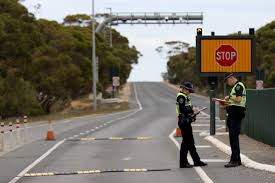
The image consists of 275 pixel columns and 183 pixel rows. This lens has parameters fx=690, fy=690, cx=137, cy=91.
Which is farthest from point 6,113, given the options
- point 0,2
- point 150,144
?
point 150,144

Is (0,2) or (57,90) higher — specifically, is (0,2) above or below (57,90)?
above

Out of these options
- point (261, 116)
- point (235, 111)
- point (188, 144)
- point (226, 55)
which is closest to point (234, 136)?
point (235, 111)

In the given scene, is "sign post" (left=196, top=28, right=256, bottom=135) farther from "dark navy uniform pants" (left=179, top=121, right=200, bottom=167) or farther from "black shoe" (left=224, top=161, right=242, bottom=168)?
"black shoe" (left=224, top=161, right=242, bottom=168)

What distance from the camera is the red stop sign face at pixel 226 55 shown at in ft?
81.9

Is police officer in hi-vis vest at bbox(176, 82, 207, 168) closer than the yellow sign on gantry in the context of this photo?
Yes

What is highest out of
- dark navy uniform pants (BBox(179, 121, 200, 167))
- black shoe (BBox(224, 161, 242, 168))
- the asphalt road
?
dark navy uniform pants (BBox(179, 121, 200, 167))

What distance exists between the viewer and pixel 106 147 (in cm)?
2162

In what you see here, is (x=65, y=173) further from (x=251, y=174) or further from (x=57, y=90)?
(x=57, y=90)

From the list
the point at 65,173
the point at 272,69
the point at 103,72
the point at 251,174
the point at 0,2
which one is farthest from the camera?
the point at 103,72

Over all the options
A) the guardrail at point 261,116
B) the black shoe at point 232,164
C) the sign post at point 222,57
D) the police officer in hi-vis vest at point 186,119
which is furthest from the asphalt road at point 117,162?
the sign post at point 222,57

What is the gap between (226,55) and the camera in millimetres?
25344

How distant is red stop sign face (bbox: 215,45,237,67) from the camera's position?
24969mm

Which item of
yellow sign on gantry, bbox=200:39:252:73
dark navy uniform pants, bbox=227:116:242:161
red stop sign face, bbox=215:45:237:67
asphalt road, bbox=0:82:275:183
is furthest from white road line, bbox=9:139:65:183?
red stop sign face, bbox=215:45:237:67

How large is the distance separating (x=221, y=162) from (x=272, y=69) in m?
42.4
